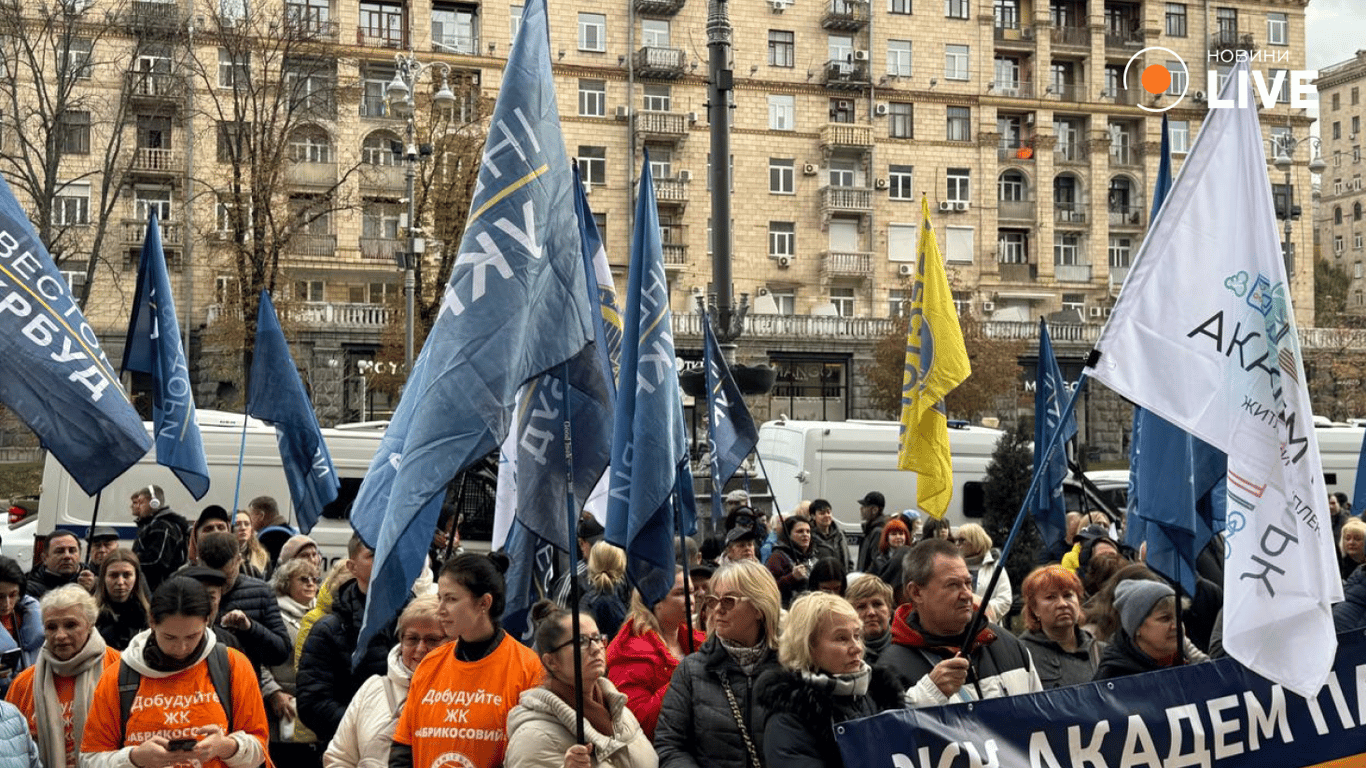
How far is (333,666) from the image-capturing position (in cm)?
657

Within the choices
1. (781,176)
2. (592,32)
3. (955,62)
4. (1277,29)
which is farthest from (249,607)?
(1277,29)

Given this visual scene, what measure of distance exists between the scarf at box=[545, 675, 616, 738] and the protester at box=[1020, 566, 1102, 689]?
2099mm

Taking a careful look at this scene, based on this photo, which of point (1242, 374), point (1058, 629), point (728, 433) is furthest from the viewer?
point (728, 433)

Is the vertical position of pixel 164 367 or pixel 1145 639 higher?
pixel 164 367

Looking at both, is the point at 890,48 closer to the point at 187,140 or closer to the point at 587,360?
the point at 187,140

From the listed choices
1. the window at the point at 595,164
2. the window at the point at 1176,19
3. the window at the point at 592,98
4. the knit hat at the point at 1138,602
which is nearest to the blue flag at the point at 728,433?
the knit hat at the point at 1138,602

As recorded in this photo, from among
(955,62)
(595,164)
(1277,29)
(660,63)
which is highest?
(1277,29)

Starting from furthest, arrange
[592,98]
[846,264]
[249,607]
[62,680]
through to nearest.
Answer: [846,264]
[592,98]
[249,607]
[62,680]

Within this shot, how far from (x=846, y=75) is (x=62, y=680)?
50.1 meters

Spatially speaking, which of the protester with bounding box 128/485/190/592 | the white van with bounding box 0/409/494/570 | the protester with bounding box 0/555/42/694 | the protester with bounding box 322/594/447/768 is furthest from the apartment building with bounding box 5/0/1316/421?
the protester with bounding box 322/594/447/768

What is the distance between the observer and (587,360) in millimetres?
6695

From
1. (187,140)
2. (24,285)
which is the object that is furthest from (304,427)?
(187,140)

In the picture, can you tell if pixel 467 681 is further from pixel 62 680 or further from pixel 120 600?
pixel 120 600

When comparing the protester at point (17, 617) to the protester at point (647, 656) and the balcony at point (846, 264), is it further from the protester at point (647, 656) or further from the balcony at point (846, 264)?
the balcony at point (846, 264)
